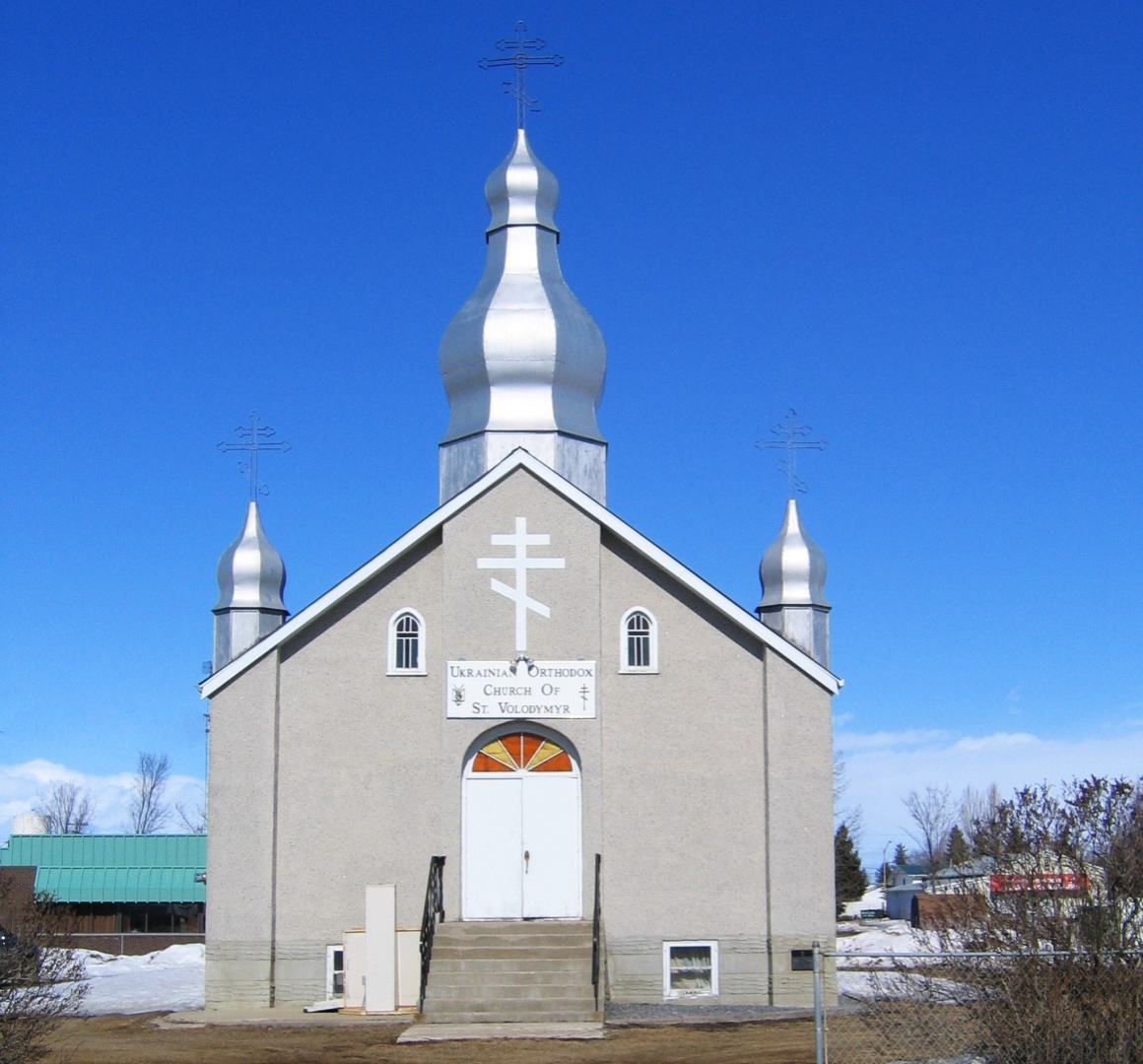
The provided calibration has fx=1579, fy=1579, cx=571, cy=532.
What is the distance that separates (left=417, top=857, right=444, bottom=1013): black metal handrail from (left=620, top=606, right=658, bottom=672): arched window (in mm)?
4025

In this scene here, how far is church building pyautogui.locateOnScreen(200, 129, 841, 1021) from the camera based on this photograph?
74.5 ft

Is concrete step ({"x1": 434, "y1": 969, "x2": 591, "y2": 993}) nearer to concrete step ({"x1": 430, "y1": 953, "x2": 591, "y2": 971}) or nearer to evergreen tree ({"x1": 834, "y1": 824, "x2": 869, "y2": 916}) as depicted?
concrete step ({"x1": 430, "y1": 953, "x2": 591, "y2": 971})

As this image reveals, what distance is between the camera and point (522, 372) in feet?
91.5

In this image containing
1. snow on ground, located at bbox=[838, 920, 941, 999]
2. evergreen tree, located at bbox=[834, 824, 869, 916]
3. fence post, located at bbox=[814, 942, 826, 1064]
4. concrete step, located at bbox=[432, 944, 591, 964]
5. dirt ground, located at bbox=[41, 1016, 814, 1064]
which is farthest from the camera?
evergreen tree, located at bbox=[834, 824, 869, 916]

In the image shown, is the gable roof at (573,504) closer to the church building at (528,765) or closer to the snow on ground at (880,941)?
the church building at (528,765)

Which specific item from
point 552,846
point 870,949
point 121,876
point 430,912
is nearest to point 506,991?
point 430,912

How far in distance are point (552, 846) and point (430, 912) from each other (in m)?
2.10

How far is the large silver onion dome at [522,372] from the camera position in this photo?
27484 mm

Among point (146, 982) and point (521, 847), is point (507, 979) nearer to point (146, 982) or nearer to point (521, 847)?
point (521, 847)

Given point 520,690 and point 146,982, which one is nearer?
point 520,690

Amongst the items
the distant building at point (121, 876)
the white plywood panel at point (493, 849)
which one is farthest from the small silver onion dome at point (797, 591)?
the distant building at point (121, 876)

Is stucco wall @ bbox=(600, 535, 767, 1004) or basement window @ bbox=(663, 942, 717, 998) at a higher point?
stucco wall @ bbox=(600, 535, 767, 1004)

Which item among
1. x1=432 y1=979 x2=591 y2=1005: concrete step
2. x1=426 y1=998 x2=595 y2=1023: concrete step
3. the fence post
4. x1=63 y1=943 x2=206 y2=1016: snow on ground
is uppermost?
the fence post

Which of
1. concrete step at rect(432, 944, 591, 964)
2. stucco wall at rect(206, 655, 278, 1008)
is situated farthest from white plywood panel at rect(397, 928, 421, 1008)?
stucco wall at rect(206, 655, 278, 1008)
